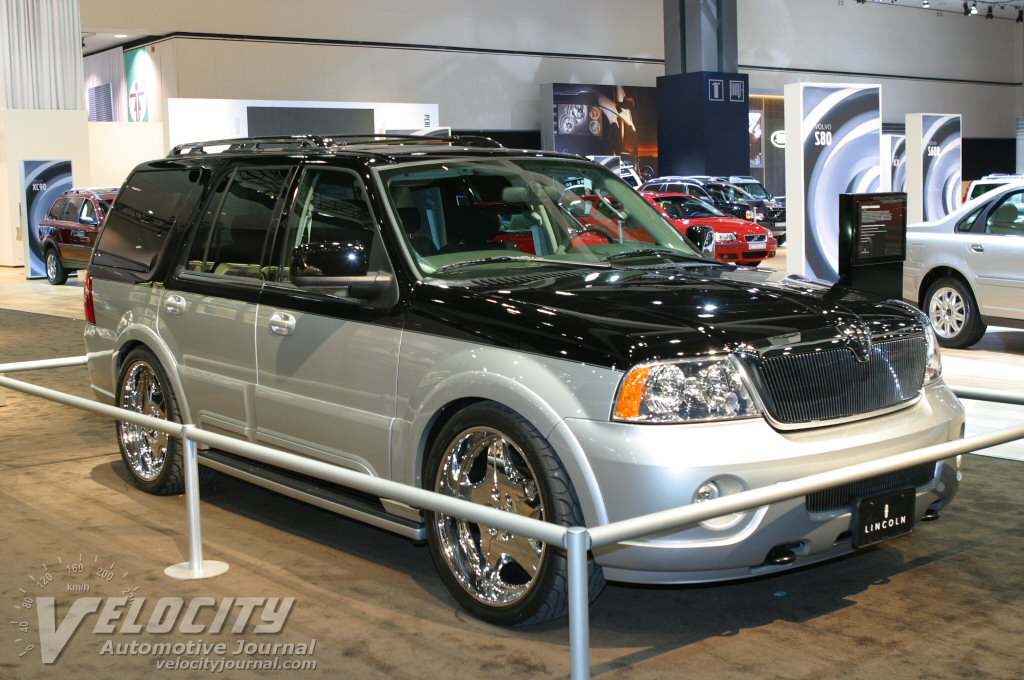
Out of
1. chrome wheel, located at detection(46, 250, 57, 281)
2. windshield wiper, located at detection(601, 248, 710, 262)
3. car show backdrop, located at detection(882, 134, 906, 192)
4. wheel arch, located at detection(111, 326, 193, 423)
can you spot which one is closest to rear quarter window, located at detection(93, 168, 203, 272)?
wheel arch, located at detection(111, 326, 193, 423)

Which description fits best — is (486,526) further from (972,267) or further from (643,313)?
(972,267)

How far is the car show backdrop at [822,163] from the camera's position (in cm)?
1368

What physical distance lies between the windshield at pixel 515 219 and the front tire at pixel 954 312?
663 cm

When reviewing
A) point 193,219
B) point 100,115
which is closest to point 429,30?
point 100,115

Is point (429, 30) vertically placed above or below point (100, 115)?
above

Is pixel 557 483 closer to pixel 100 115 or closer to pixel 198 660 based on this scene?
pixel 198 660

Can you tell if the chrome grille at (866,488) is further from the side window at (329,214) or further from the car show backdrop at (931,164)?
the car show backdrop at (931,164)

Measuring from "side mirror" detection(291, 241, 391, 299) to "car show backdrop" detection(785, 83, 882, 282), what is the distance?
948 cm

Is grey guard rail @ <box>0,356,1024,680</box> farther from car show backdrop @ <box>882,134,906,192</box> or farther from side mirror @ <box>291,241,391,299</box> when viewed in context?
car show backdrop @ <box>882,134,906,192</box>

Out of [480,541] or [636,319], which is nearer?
[636,319]

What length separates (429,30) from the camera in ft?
114

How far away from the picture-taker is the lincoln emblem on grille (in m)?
4.31

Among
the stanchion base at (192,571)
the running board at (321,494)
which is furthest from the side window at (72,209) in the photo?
the stanchion base at (192,571)

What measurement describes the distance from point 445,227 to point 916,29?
1804 inches
